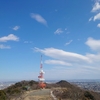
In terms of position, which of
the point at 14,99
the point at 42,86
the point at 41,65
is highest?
the point at 41,65

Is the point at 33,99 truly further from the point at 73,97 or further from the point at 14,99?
the point at 73,97

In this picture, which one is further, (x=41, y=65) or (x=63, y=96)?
(x=41, y=65)

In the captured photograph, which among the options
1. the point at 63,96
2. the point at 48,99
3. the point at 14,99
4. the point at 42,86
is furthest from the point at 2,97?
the point at 42,86

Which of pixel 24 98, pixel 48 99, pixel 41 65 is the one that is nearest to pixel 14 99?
pixel 24 98

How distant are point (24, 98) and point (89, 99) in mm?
10287

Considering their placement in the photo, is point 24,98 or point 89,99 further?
point 89,99

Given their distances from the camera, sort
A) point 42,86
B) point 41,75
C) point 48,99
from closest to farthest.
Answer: point 48,99, point 41,75, point 42,86

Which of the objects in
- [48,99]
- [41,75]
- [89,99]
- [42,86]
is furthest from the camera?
[42,86]

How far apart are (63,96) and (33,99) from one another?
15.8ft

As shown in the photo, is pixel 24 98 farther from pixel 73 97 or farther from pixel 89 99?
pixel 89 99

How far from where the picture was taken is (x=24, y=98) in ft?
83.3

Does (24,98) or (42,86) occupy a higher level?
(42,86)

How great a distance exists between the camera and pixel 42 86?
36781mm

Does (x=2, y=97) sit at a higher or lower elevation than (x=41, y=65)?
lower
